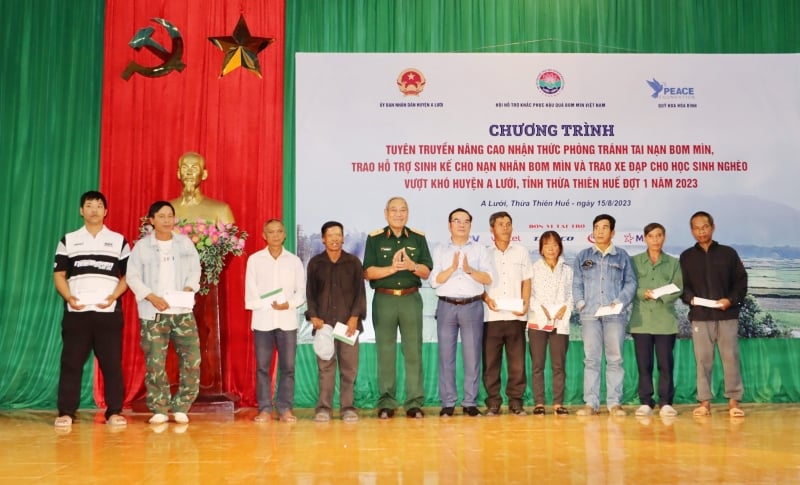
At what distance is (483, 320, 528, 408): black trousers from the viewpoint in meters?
6.14

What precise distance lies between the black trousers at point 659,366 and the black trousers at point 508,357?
0.81m

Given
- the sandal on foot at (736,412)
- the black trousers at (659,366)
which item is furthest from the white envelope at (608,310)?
the sandal on foot at (736,412)

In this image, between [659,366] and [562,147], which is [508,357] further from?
[562,147]

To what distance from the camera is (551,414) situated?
614cm

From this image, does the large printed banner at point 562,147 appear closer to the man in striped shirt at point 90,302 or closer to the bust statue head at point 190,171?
the bust statue head at point 190,171

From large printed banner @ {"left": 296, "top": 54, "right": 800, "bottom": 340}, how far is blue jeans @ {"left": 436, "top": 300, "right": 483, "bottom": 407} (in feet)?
2.70

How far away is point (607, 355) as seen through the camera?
20.3ft

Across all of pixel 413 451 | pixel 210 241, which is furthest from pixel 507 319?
pixel 210 241

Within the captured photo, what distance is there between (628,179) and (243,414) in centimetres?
352

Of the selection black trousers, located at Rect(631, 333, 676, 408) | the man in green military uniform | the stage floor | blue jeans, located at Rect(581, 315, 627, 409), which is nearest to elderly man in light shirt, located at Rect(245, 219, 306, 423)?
the stage floor

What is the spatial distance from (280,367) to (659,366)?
2.64 meters

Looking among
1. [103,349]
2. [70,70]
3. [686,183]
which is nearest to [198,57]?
[70,70]

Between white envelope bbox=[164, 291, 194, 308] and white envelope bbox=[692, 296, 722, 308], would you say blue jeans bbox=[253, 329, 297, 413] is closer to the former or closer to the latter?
white envelope bbox=[164, 291, 194, 308]

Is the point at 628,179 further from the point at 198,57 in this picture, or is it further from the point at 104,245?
the point at 104,245
